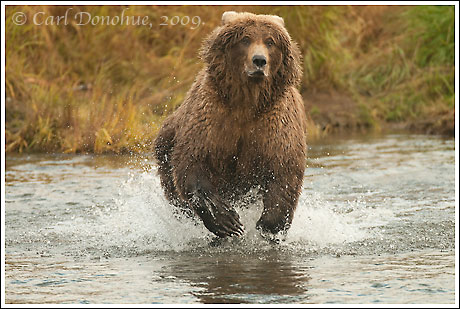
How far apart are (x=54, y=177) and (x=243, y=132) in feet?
14.6

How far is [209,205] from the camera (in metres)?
6.14

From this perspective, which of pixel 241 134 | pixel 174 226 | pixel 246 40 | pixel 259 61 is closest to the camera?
pixel 259 61

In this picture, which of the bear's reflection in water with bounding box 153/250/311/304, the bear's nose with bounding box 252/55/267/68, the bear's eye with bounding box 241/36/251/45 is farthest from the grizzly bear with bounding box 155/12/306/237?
the bear's reflection in water with bounding box 153/250/311/304

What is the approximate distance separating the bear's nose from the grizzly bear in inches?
5.8

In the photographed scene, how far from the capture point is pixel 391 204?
26.8ft

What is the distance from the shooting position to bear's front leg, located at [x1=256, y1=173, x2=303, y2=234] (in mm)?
6172

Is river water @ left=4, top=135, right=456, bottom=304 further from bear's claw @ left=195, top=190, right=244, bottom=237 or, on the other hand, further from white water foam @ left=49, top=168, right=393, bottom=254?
bear's claw @ left=195, top=190, right=244, bottom=237

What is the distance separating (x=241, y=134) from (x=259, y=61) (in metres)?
0.65

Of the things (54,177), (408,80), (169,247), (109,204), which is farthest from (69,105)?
(408,80)

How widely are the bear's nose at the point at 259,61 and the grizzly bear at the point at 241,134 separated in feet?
0.49

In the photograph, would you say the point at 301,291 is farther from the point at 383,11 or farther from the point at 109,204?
the point at 383,11

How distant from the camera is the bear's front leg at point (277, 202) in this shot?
617 cm

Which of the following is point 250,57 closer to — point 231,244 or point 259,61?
point 259,61

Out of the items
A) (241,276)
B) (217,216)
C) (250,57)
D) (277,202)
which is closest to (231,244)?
(217,216)
